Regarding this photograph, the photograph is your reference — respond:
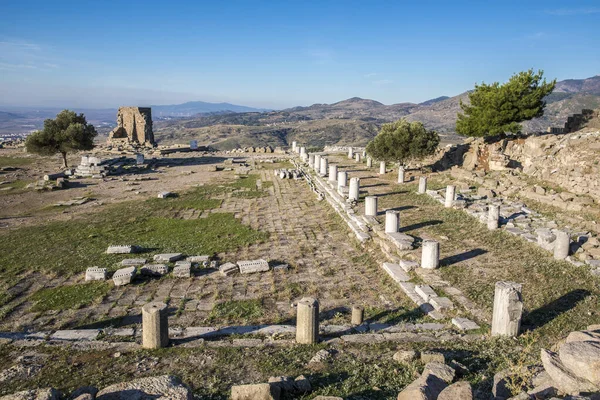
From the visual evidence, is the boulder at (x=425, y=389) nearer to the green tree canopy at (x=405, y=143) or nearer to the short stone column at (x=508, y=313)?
the short stone column at (x=508, y=313)

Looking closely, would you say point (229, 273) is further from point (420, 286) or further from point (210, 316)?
point (420, 286)

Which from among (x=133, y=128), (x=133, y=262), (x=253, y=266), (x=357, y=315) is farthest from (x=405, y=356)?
(x=133, y=128)

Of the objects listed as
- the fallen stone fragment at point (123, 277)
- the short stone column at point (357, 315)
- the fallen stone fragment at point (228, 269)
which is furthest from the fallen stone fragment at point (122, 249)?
the short stone column at point (357, 315)

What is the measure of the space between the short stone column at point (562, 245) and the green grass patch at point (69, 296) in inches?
420

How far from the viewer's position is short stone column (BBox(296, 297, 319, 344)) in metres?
6.93

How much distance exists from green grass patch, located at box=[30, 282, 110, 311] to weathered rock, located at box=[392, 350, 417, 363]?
6.60 metres

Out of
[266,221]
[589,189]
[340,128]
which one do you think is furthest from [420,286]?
[340,128]

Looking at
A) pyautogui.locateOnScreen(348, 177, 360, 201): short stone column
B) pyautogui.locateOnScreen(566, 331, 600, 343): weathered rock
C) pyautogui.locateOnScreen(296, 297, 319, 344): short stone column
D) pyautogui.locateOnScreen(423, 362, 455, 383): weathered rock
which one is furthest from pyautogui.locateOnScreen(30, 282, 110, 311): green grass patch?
pyautogui.locateOnScreen(348, 177, 360, 201): short stone column

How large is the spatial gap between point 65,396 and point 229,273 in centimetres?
574

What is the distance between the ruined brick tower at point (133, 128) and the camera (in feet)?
148

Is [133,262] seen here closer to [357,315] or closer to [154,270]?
[154,270]

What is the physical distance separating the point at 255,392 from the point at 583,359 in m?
3.70

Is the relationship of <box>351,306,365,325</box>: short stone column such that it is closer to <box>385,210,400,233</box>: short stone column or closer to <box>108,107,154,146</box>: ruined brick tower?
<box>385,210,400,233</box>: short stone column

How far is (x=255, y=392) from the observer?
4867 mm
